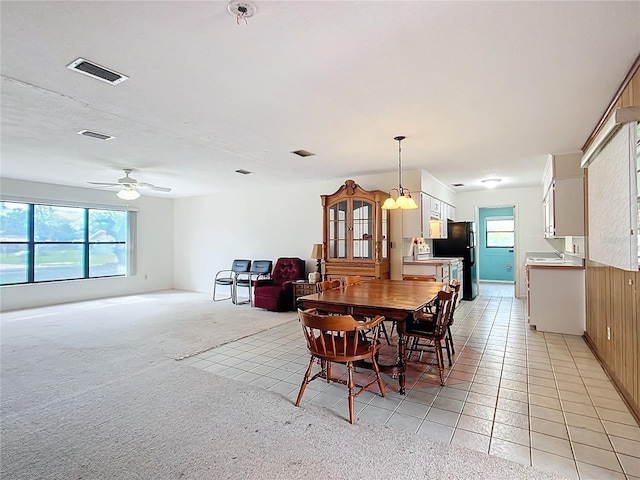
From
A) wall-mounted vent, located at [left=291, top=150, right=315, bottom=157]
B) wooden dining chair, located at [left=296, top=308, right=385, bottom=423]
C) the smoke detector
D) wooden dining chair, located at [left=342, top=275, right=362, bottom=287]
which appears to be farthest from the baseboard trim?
wall-mounted vent, located at [left=291, top=150, right=315, bottom=157]

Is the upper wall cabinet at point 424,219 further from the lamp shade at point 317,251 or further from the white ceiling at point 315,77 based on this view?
the lamp shade at point 317,251

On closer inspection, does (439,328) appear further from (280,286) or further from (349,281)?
(280,286)

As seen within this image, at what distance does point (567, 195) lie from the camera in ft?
14.7

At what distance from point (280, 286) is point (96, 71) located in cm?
476

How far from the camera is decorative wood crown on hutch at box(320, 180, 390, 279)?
5703 millimetres

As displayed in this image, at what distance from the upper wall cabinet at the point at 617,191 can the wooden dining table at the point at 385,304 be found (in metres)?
1.43

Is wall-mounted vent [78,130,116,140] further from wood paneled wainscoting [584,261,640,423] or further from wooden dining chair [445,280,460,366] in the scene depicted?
wood paneled wainscoting [584,261,640,423]

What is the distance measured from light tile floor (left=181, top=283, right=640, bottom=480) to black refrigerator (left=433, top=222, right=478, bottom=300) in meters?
2.56

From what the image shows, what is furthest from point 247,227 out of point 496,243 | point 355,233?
point 496,243

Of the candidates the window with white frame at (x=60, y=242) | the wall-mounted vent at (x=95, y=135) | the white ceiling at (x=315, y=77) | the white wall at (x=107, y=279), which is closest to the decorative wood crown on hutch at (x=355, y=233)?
the white ceiling at (x=315, y=77)

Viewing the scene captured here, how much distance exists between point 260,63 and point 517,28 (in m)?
1.57

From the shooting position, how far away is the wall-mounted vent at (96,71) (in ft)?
7.63

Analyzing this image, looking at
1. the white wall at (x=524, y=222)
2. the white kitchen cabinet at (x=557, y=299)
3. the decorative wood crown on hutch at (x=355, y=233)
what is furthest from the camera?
the white wall at (x=524, y=222)

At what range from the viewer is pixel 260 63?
7.63 feet
